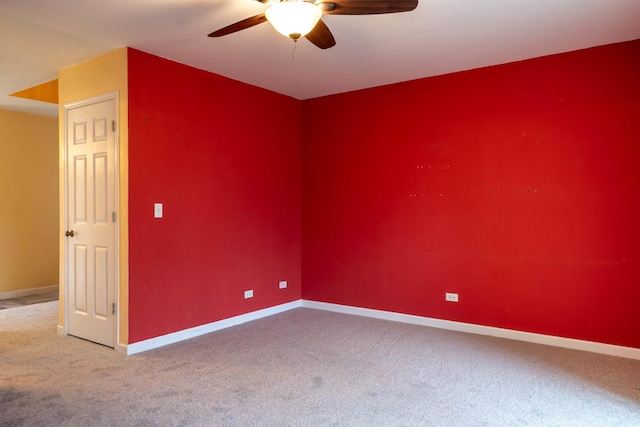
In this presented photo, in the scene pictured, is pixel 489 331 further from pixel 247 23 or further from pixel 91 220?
pixel 91 220

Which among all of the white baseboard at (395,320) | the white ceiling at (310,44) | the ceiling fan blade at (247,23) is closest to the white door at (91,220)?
the white baseboard at (395,320)

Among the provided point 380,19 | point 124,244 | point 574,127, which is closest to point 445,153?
point 574,127

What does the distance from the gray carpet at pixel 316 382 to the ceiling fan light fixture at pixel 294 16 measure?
209 cm

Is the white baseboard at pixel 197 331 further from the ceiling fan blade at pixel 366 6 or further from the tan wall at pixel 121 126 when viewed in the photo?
the ceiling fan blade at pixel 366 6

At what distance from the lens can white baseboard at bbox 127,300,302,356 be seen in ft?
11.2

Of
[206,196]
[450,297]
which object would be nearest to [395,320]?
[450,297]

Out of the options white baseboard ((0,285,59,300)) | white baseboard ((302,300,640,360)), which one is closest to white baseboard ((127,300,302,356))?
white baseboard ((302,300,640,360))

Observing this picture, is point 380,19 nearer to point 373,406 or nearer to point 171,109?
point 171,109

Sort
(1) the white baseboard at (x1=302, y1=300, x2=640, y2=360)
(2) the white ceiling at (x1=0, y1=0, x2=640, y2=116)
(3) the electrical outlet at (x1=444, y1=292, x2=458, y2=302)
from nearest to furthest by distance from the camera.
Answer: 1. (2) the white ceiling at (x1=0, y1=0, x2=640, y2=116)
2. (1) the white baseboard at (x1=302, y1=300, x2=640, y2=360)
3. (3) the electrical outlet at (x1=444, y1=292, x2=458, y2=302)

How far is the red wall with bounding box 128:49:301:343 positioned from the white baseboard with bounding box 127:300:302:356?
0.06 meters

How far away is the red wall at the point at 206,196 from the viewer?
3.51 metres

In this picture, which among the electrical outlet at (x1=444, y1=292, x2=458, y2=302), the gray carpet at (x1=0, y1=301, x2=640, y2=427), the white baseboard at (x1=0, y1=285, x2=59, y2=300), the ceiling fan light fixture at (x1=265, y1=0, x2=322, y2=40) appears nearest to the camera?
the ceiling fan light fixture at (x1=265, y1=0, x2=322, y2=40)

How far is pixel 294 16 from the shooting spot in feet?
6.68

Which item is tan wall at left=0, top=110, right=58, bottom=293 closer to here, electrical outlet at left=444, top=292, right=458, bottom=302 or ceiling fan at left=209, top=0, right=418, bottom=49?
ceiling fan at left=209, top=0, right=418, bottom=49
